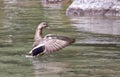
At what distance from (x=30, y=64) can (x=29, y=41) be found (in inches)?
146

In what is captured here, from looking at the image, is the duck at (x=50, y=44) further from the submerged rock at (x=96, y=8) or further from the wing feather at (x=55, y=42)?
the submerged rock at (x=96, y=8)

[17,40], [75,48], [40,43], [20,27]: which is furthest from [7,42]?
[20,27]

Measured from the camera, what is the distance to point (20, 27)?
1928 centimetres

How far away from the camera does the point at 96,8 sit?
2412 cm

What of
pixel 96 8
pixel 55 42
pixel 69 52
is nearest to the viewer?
pixel 55 42

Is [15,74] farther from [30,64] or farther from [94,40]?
[94,40]

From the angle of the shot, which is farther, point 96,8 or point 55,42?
point 96,8

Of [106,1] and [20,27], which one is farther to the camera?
[106,1]

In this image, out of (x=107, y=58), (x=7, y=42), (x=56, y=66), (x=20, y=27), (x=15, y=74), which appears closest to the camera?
(x=15, y=74)

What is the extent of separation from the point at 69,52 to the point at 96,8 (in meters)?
11.2

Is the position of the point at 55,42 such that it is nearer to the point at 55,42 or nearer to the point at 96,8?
the point at 55,42

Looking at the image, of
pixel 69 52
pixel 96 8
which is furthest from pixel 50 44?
pixel 96 8

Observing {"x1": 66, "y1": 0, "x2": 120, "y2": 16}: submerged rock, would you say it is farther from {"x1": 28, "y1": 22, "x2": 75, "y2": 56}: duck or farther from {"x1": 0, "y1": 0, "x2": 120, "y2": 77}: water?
{"x1": 28, "y1": 22, "x2": 75, "y2": 56}: duck

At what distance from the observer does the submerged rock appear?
23.8m
